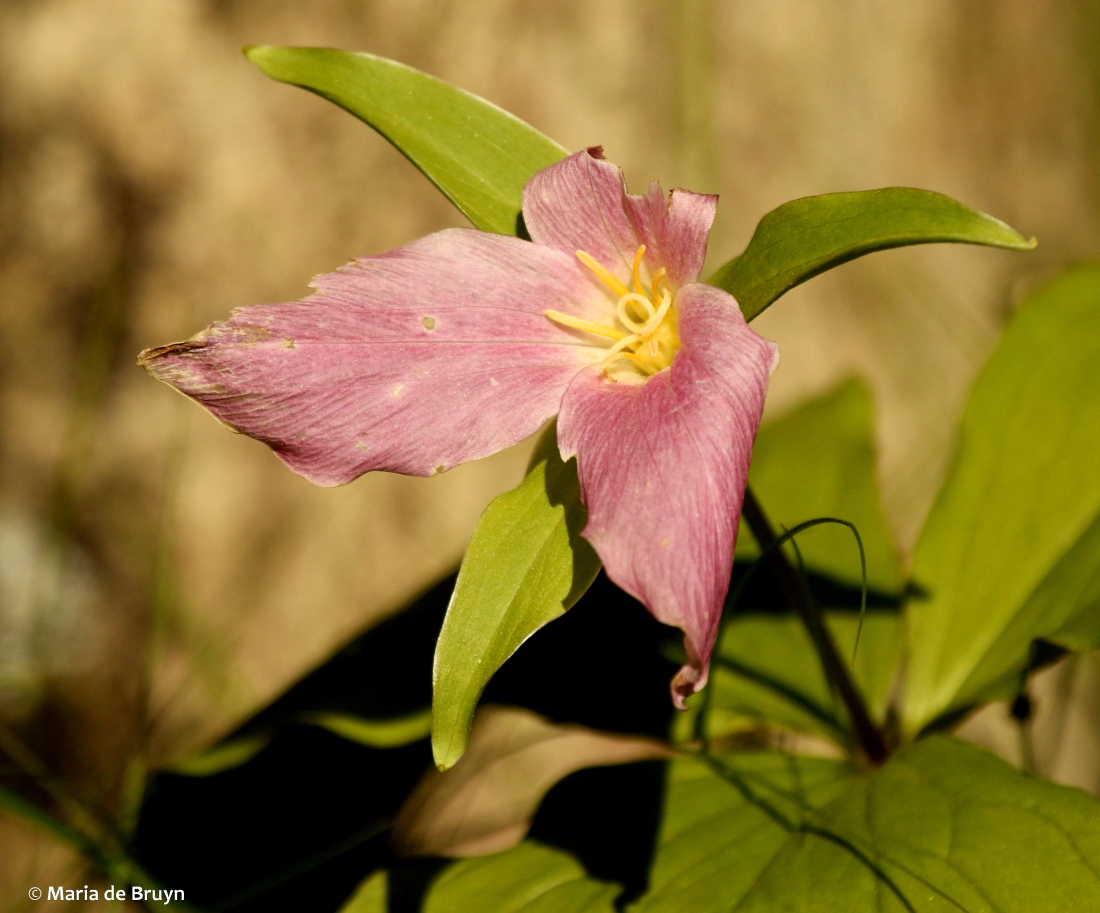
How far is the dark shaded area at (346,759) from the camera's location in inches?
54.6

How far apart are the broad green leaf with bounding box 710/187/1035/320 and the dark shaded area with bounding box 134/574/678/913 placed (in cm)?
72

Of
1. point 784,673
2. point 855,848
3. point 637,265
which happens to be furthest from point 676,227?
point 784,673

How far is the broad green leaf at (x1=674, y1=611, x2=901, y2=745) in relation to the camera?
4.57 feet

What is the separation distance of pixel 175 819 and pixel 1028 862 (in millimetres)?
1234

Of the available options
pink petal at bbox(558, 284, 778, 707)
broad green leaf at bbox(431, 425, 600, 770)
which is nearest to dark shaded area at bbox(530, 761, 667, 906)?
broad green leaf at bbox(431, 425, 600, 770)

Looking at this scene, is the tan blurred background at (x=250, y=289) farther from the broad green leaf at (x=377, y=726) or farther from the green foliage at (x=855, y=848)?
the green foliage at (x=855, y=848)

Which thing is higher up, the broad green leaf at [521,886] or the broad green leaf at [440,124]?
the broad green leaf at [440,124]

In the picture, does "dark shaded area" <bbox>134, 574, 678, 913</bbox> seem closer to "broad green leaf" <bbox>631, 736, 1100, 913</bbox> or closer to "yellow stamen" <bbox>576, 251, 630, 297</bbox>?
"broad green leaf" <bbox>631, 736, 1100, 913</bbox>

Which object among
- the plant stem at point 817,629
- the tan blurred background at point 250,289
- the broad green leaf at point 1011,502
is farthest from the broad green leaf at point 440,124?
the tan blurred background at point 250,289

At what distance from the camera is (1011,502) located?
4.73 feet

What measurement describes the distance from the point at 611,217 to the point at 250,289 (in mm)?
1390

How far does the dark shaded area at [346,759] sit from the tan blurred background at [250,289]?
26cm

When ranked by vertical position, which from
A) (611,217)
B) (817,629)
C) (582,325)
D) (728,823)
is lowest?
(728,823)

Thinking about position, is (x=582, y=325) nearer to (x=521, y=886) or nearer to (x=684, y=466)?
(x=684, y=466)
